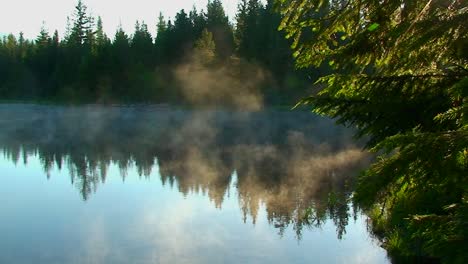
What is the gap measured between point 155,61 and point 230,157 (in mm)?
51155

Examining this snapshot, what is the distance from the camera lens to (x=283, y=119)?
167 ft

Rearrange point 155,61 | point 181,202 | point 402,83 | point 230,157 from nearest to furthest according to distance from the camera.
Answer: point 402,83
point 181,202
point 230,157
point 155,61

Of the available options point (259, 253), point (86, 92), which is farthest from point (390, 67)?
point (86, 92)

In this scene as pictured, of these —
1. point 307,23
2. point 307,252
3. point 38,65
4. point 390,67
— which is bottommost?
point 307,252

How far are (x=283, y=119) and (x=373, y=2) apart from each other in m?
46.8

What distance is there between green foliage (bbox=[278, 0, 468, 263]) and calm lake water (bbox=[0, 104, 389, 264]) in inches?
239

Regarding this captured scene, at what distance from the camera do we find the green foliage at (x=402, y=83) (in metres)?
3.13

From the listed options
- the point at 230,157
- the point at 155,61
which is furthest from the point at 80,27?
the point at 230,157

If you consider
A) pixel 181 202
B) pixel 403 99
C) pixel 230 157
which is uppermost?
pixel 403 99

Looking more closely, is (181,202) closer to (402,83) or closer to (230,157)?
(230,157)

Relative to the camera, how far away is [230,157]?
24875mm

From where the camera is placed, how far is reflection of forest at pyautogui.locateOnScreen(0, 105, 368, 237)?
49.5ft

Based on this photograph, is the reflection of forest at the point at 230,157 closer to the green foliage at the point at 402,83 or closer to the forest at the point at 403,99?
the forest at the point at 403,99

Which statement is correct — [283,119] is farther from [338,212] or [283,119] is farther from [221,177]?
[338,212]
